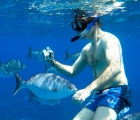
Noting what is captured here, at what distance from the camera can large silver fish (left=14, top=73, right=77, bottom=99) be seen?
21.7 ft

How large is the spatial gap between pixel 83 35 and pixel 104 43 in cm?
50

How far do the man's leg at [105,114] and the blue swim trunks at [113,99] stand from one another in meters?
0.08

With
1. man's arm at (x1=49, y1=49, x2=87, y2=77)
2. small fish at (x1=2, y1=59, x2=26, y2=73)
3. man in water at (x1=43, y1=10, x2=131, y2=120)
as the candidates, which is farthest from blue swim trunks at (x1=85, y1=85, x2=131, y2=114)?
small fish at (x1=2, y1=59, x2=26, y2=73)

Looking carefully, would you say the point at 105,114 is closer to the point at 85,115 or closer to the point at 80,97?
the point at 85,115

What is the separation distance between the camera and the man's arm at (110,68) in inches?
174

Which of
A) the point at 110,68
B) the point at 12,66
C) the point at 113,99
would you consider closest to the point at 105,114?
the point at 113,99

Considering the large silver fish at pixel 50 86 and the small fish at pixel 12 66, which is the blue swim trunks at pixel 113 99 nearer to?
the large silver fish at pixel 50 86

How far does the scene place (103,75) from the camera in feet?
14.8

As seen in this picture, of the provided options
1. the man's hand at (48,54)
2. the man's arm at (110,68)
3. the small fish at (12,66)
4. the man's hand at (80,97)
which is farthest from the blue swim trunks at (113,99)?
the small fish at (12,66)

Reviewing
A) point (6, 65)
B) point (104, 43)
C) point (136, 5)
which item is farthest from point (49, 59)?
point (136, 5)

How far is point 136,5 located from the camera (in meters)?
17.1

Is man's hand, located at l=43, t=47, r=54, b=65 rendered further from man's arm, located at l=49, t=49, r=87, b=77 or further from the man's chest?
the man's chest

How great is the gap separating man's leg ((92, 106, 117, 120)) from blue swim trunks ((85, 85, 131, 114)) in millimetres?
80

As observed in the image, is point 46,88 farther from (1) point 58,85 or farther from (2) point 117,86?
(2) point 117,86
